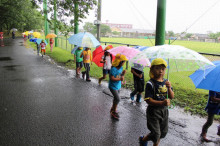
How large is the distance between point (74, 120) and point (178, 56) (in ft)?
9.37

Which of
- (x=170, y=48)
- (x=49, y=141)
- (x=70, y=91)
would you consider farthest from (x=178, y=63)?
(x=70, y=91)

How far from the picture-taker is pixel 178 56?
2.81 m

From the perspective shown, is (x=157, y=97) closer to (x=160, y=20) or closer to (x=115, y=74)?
(x=115, y=74)

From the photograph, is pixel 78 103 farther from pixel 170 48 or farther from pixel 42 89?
pixel 170 48

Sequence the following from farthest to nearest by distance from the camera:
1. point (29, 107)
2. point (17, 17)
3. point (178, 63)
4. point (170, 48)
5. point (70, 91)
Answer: point (17, 17), point (70, 91), point (29, 107), point (178, 63), point (170, 48)

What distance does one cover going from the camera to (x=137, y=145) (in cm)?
360

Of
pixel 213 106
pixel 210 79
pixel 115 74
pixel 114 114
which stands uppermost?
pixel 210 79

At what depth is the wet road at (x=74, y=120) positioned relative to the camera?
376 centimetres

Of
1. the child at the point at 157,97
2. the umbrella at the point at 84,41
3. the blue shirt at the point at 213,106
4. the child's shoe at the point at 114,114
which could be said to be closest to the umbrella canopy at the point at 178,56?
the child at the point at 157,97

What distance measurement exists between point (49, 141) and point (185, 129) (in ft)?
9.07

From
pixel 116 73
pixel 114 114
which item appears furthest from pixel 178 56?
pixel 114 114

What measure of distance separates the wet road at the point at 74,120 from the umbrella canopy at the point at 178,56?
146cm

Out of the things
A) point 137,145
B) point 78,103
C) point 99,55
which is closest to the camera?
point 137,145

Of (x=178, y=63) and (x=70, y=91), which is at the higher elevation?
(x=178, y=63)
